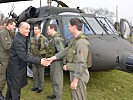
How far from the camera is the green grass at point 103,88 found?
5.64 meters

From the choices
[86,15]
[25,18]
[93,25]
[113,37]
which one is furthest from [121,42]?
[25,18]

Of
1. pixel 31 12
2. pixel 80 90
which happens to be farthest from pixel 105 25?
Result: pixel 80 90

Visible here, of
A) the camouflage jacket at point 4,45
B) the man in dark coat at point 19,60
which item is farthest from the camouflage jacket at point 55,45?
the camouflage jacket at point 4,45

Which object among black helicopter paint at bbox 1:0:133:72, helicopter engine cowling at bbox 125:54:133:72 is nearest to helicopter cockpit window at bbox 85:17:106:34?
black helicopter paint at bbox 1:0:133:72

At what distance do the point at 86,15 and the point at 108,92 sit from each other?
2348mm

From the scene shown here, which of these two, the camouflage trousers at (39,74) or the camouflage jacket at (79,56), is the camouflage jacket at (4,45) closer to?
the camouflage trousers at (39,74)

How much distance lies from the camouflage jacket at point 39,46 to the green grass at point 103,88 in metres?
1.02

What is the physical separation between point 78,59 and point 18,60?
1.28m

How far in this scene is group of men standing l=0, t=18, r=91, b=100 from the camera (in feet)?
11.7

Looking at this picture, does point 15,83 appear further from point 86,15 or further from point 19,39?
point 86,15

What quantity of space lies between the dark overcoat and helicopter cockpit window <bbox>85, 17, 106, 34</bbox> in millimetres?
2680

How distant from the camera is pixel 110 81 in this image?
6773mm

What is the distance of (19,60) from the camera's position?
14.0 feet

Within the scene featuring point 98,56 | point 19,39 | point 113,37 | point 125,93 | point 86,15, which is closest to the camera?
point 19,39
